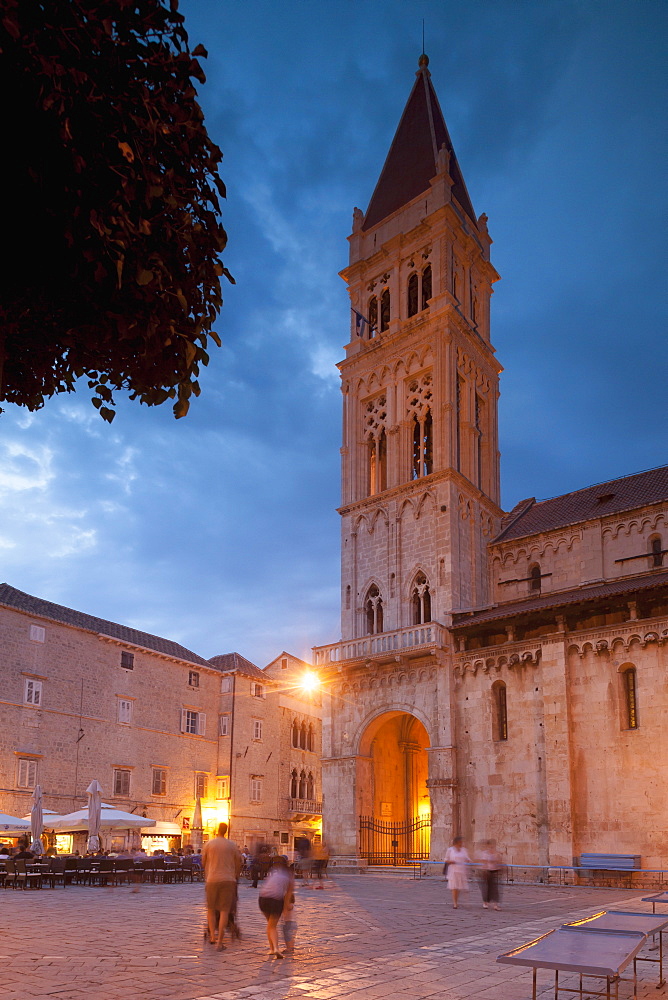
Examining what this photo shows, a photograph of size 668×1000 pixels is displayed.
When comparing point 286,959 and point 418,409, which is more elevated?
point 418,409

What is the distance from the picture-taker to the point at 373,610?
118ft

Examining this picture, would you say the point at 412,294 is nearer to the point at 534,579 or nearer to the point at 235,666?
the point at 534,579

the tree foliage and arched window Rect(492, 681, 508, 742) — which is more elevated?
the tree foliage

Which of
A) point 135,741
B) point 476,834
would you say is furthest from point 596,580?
point 135,741

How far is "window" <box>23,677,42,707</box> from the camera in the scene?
3678cm

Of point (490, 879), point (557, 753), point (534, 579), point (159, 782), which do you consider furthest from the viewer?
point (159, 782)

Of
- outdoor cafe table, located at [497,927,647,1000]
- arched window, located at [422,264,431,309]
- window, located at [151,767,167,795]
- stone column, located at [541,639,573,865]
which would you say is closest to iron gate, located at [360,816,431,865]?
stone column, located at [541,639,573,865]

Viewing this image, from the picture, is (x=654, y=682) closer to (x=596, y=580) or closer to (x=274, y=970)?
(x=596, y=580)

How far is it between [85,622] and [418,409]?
1978 centimetres

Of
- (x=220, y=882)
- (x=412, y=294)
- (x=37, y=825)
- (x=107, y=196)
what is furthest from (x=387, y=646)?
(x=107, y=196)

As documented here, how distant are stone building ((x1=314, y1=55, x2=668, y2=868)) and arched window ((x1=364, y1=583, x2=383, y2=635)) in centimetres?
9

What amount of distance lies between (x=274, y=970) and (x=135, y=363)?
7.21 meters

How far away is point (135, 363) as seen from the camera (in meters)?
5.04

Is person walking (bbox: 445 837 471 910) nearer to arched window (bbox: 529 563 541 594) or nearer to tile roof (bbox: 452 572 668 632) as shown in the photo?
tile roof (bbox: 452 572 668 632)
